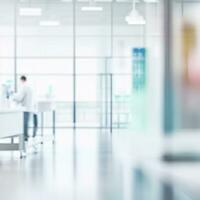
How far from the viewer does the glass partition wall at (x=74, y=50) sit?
14.9 m

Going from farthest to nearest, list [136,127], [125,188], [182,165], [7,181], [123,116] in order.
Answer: [123,116]
[136,127]
[7,181]
[125,188]
[182,165]

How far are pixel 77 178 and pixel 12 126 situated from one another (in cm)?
233

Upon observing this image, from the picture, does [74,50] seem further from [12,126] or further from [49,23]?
[12,126]

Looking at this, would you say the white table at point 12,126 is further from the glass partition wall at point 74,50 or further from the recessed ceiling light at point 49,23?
the recessed ceiling light at point 49,23

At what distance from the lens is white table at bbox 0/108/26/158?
7.52 m

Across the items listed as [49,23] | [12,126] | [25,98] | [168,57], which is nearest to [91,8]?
[49,23]

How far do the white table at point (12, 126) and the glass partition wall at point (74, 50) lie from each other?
6.54 m

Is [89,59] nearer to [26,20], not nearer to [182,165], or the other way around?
[26,20]

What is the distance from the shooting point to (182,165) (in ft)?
13.8

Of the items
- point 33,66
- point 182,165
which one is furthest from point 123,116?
point 182,165

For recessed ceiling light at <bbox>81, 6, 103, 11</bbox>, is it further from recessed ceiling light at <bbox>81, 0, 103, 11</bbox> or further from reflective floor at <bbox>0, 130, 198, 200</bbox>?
reflective floor at <bbox>0, 130, 198, 200</bbox>

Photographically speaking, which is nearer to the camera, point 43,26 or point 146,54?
point 146,54

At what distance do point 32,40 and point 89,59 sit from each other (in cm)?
204

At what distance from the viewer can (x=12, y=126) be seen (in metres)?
7.85
